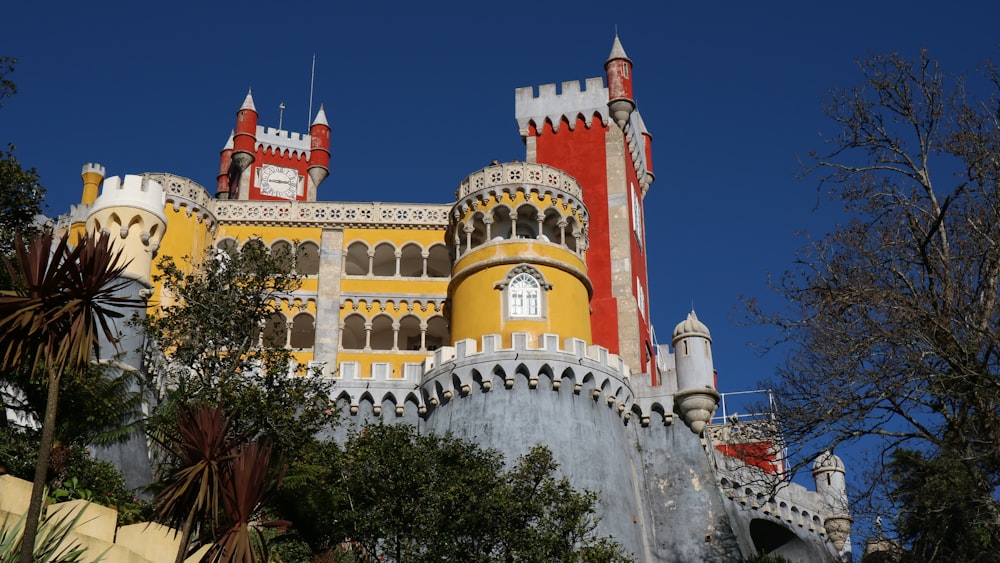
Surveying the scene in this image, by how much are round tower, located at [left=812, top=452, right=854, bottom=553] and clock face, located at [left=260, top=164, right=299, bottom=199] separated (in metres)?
39.1

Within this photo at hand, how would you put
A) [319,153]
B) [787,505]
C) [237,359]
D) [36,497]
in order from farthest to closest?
[319,153] → [787,505] → [237,359] → [36,497]

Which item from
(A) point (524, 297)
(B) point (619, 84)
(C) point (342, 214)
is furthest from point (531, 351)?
(B) point (619, 84)

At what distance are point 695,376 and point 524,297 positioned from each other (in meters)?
6.54

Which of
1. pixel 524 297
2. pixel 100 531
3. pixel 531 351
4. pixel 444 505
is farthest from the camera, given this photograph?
A: pixel 524 297

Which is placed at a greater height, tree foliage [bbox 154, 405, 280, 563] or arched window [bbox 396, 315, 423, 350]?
arched window [bbox 396, 315, 423, 350]

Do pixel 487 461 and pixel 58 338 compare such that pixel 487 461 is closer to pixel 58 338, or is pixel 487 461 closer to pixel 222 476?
pixel 222 476

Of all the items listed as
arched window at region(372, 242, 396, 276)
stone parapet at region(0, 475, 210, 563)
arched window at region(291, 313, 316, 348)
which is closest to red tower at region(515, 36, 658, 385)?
arched window at region(372, 242, 396, 276)

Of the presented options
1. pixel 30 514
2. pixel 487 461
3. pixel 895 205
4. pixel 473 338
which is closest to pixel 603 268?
pixel 473 338

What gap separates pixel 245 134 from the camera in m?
67.6

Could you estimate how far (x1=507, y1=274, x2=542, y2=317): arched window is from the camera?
39.3 m

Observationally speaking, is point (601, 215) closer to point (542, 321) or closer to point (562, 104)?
point (562, 104)

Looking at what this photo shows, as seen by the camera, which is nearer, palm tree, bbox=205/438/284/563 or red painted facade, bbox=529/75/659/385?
palm tree, bbox=205/438/284/563

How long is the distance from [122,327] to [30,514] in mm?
18010

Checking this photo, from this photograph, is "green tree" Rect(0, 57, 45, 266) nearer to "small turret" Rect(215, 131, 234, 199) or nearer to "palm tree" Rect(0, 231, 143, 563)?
"palm tree" Rect(0, 231, 143, 563)
